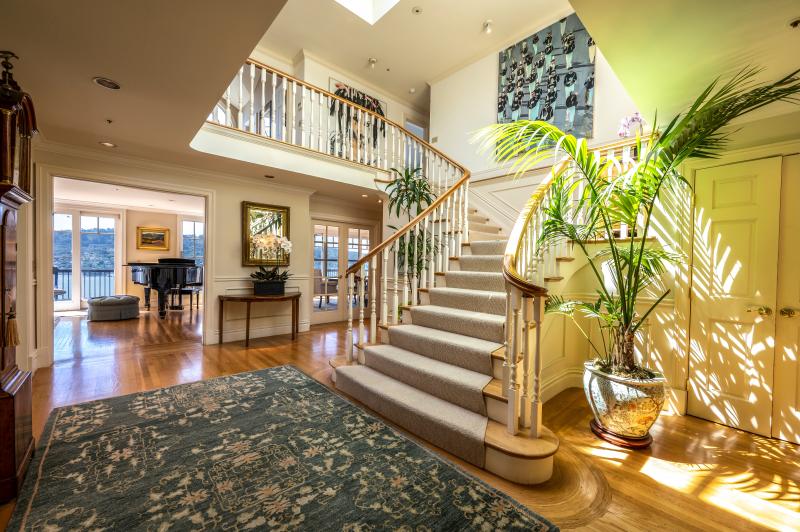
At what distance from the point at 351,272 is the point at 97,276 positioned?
855 cm

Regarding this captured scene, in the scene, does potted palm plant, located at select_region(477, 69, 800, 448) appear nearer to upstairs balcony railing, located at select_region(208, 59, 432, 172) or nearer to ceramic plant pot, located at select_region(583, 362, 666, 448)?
ceramic plant pot, located at select_region(583, 362, 666, 448)

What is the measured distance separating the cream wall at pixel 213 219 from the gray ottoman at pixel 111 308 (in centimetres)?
282

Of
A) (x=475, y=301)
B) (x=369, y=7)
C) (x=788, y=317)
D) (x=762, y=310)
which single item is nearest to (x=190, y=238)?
(x=369, y=7)

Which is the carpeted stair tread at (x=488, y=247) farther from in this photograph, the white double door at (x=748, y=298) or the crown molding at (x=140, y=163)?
the crown molding at (x=140, y=163)

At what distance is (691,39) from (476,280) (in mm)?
2250

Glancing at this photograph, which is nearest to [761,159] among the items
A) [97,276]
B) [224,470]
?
[224,470]

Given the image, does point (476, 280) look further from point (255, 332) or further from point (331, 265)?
point (331, 265)

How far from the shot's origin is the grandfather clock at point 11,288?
163 cm

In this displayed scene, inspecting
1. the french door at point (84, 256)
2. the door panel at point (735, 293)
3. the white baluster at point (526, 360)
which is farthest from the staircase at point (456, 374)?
the french door at point (84, 256)

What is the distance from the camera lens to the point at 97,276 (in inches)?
321

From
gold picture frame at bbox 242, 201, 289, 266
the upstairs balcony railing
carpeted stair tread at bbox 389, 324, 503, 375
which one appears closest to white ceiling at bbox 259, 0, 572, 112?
the upstairs balcony railing

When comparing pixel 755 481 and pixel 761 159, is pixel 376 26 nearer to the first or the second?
pixel 761 159

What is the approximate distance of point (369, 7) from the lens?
17.9 feet

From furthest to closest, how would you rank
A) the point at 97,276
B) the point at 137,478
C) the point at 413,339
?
the point at 97,276
the point at 413,339
the point at 137,478
